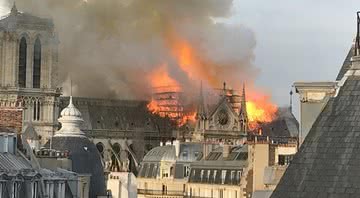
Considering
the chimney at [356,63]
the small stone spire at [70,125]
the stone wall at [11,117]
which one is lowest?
the chimney at [356,63]

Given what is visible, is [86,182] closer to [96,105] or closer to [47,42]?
[47,42]

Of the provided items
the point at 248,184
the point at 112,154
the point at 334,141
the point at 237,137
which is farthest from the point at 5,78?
the point at 334,141

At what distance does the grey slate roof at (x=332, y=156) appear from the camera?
36.5ft

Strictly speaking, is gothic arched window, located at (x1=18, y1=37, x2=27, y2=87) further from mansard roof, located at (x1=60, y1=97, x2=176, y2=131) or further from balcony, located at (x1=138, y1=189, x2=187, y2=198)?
balcony, located at (x1=138, y1=189, x2=187, y2=198)

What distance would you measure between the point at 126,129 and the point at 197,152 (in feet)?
219

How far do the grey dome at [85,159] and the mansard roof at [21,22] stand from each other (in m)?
104

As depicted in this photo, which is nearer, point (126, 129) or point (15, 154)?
point (15, 154)

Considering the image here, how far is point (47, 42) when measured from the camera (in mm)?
141000

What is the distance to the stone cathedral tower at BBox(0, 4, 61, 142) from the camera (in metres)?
139

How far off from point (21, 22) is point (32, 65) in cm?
553

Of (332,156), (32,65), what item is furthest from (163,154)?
(332,156)

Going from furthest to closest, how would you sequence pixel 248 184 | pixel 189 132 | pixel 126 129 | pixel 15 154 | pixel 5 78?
pixel 126 129, pixel 189 132, pixel 5 78, pixel 248 184, pixel 15 154

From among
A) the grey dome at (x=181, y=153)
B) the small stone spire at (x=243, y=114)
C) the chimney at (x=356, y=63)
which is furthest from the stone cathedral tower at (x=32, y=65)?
the chimney at (x=356, y=63)

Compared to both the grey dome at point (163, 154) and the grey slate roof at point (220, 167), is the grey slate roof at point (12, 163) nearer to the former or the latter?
the grey slate roof at point (220, 167)
